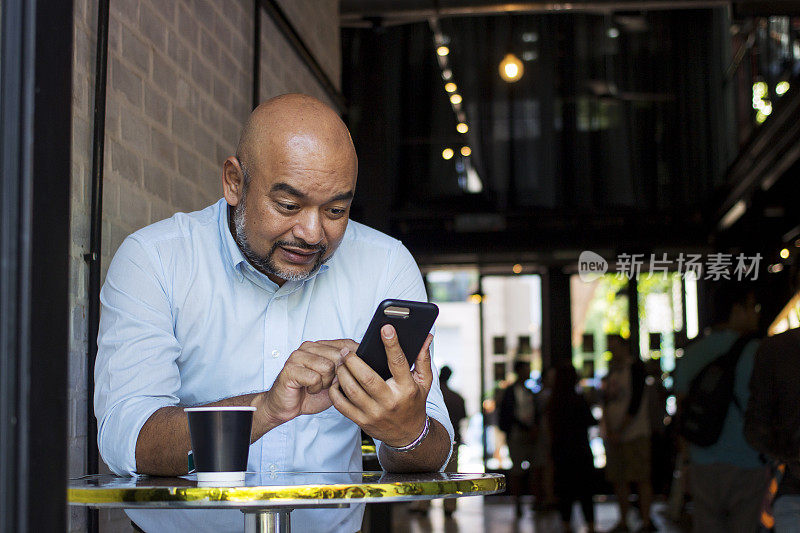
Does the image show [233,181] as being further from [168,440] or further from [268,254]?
[168,440]

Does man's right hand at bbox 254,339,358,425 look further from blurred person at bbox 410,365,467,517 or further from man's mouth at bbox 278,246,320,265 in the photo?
blurred person at bbox 410,365,467,517

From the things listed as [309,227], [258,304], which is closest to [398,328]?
[309,227]

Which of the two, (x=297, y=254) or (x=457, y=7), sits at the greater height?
(x=457, y=7)

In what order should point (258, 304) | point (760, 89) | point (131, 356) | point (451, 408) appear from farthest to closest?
point (451, 408), point (760, 89), point (258, 304), point (131, 356)

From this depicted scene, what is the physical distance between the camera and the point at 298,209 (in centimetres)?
158

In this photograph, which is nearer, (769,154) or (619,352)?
(769,154)

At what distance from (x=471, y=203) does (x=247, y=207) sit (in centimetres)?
853

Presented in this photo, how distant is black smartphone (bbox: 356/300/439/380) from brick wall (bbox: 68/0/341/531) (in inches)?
36.4

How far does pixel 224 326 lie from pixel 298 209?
10.4 inches

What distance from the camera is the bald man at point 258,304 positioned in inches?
56.2

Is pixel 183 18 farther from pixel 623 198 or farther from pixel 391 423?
pixel 623 198

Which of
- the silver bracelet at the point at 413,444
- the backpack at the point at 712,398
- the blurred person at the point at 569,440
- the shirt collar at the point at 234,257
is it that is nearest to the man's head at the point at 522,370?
the blurred person at the point at 569,440

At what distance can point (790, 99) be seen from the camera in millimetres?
5746

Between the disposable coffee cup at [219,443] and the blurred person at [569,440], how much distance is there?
6607mm
